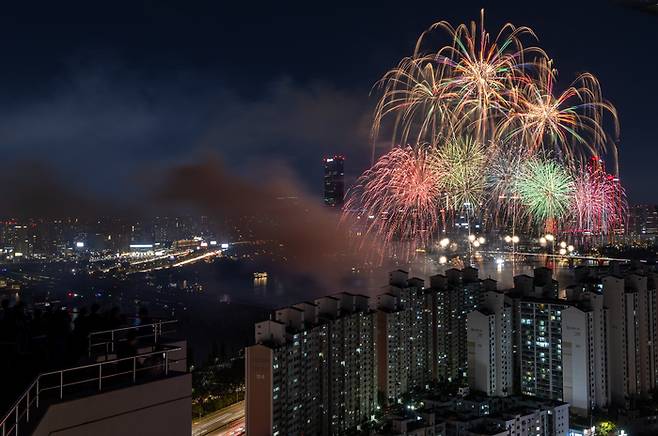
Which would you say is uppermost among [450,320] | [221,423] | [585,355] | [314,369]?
[450,320]

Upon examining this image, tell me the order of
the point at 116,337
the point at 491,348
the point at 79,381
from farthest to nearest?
the point at 491,348, the point at 116,337, the point at 79,381

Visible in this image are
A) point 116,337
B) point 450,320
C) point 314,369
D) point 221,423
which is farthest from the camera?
point 450,320

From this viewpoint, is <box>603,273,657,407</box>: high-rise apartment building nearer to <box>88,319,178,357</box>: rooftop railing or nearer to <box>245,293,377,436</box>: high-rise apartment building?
<box>245,293,377,436</box>: high-rise apartment building

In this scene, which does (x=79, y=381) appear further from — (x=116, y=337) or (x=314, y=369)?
(x=314, y=369)

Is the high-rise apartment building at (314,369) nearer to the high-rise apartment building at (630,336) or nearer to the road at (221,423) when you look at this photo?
the road at (221,423)

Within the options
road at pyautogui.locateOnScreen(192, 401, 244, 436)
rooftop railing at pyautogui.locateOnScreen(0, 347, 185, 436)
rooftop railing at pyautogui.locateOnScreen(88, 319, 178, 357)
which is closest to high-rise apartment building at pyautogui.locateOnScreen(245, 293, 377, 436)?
road at pyautogui.locateOnScreen(192, 401, 244, 436)

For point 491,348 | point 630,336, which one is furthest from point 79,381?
point 630,336

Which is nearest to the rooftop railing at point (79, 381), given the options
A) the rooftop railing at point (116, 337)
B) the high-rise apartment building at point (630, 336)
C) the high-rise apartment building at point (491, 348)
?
the rooftop railing at point (116, 337)
